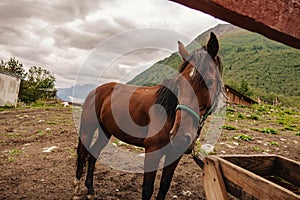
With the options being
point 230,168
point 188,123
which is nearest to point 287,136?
point 188,123

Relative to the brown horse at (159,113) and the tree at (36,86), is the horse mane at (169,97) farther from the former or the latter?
the tree at (36,86)

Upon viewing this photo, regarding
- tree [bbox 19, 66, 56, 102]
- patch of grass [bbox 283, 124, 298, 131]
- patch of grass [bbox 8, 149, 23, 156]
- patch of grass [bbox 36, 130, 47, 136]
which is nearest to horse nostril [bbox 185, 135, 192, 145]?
patch of grass [bbox 8, 149, 23, 156]

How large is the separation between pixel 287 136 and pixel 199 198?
6402 millimetres

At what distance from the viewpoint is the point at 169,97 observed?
249 cm

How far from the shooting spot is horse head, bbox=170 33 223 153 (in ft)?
6.64

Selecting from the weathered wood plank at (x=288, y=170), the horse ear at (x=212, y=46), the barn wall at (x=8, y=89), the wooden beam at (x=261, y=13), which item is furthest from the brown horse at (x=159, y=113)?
the barn wall at (x=8, y=89)

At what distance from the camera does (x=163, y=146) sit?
2.51 metres

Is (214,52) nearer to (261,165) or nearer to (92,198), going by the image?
(261,165)

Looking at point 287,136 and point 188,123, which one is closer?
point 188,123

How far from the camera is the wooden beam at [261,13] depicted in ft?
2.78

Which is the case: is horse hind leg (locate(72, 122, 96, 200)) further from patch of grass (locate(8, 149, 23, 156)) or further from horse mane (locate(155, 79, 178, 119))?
patch of grass (locate(8, 149, 23, 156))

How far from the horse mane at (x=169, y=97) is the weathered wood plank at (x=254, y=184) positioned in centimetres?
118

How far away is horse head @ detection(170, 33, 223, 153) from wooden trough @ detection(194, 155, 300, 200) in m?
0.56

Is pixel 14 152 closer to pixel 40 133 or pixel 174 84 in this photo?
pixel 40 133
